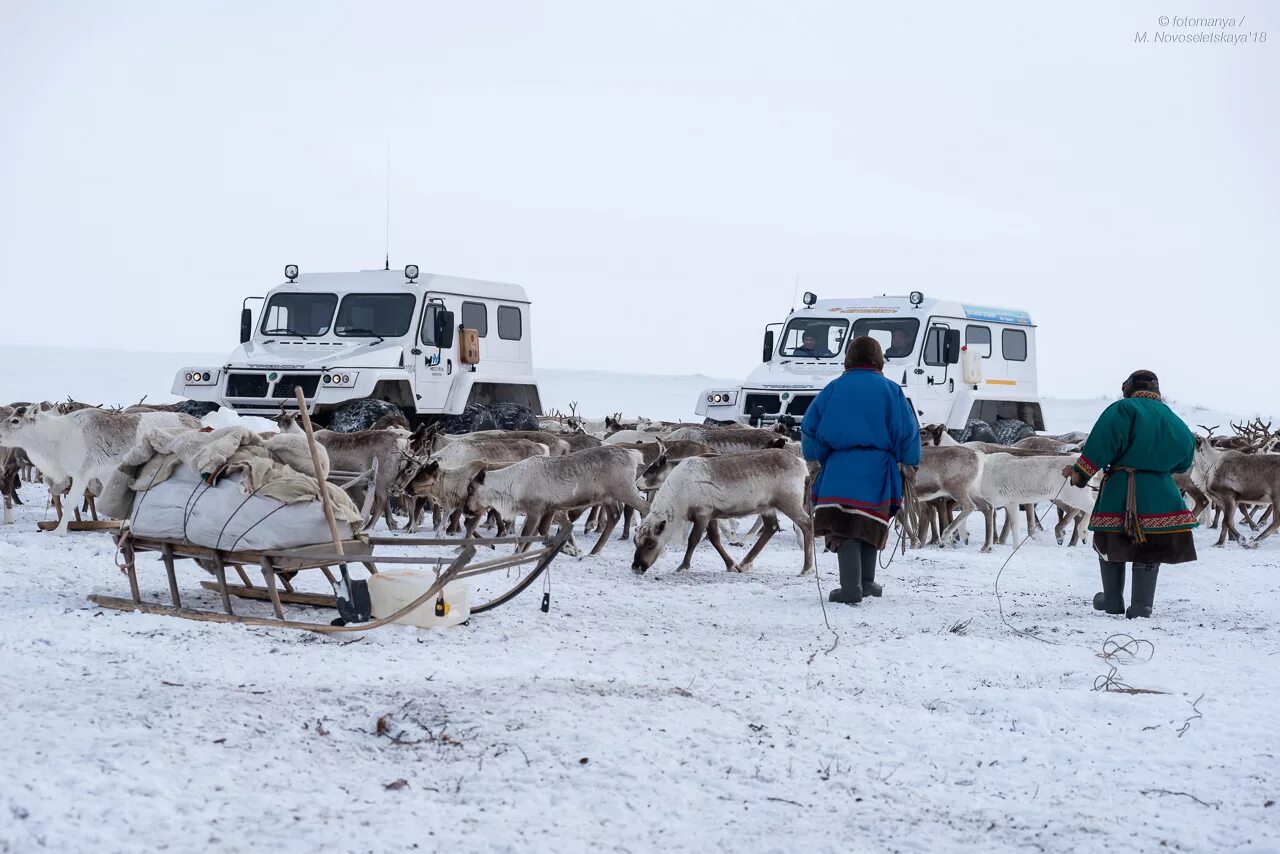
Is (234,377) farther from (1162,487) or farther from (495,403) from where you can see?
(1162,487)

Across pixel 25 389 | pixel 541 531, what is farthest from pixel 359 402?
pixel 25 389

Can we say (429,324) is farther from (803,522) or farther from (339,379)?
(803,522)

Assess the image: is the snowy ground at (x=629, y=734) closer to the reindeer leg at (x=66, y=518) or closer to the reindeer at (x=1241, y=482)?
the reindeer leg at (x=66, y=518)

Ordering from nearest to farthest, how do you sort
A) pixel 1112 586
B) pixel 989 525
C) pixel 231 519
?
pixel 231 519, pixel 1112 586, pixel 989 525

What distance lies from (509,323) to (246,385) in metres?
3.64

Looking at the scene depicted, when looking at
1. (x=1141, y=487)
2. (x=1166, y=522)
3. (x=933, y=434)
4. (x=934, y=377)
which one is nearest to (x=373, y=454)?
(x=933, y=434)

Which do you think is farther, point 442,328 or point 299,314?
point 299,314

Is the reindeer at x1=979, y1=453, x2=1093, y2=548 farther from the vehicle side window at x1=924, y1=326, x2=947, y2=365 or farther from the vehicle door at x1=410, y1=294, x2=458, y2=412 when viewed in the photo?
the vehicle door at x1=410, y1=294, x2=458, y2=412

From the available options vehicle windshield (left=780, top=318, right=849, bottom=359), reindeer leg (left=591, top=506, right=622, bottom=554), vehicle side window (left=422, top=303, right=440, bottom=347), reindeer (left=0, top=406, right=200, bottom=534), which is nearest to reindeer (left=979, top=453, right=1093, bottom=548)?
reindeer leg (left=591, top=506, right=622, bottom=554)

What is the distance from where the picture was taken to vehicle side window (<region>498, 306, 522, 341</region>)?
17.6m

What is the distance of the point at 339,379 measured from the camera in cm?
1540

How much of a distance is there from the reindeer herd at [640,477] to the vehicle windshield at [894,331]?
284 centimetres

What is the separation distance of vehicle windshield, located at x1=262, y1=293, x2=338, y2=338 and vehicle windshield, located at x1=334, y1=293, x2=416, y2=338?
23cm

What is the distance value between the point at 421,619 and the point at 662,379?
100 metres
